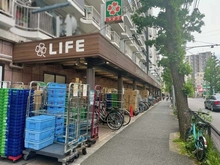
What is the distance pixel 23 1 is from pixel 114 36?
10.3 metres

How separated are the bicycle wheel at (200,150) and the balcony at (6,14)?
7559 millimetres

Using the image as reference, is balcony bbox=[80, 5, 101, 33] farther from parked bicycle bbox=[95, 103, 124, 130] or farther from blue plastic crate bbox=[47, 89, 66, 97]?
blue plastic crate bbox=[47, 89, 66, 97]

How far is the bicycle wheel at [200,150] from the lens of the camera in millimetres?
4120

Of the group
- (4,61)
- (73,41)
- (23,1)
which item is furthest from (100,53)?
(23,1)

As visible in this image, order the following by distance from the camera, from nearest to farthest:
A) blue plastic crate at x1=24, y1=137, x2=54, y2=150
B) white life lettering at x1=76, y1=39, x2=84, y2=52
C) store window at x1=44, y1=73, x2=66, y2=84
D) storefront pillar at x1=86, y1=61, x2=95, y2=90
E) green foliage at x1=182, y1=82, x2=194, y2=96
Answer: blue plastic crate at x1=24, y1=137, x2=54, y2=150
white life lettering at x1=76, y1=39, x2=84, y2=52
green foliage at x1=182, y1=82, x2=194, y2=96
storefront pillar at x1=86, y1=61, x2=95, y2=90
store window at x1=44, y1=73, x2=66, y2=84

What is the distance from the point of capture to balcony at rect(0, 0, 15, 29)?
6.18 m

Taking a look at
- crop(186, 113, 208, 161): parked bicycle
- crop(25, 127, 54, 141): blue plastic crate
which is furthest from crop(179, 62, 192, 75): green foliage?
crop(25, 127, 54, 141): blue plastic crate

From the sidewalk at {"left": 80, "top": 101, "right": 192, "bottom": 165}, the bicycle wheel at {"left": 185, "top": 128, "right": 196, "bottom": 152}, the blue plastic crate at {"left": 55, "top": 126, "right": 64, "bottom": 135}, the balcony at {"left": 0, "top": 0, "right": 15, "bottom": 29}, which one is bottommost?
the sidewalk at {"left": 80, "top": 101, "right": 192, "bottom": 165}

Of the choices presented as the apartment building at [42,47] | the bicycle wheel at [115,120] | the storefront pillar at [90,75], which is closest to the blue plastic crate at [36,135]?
the storefront pillar at [90,75]

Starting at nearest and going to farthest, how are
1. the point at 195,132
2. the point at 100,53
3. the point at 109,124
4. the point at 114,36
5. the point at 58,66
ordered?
1. the point at 195,132
2. the point at 100,53
3. the point at 109,124
4. the point at 58,66
5. the point at 114,36

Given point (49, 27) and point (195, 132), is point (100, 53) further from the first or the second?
point (49, 27)

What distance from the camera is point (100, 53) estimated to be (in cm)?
559

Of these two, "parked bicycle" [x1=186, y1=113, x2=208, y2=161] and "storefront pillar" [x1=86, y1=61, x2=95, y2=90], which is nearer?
"parked bicycle" [x1=186, y1=113, x2=208, y2=161]

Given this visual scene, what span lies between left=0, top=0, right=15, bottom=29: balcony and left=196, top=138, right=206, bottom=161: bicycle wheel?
756 centimetres
